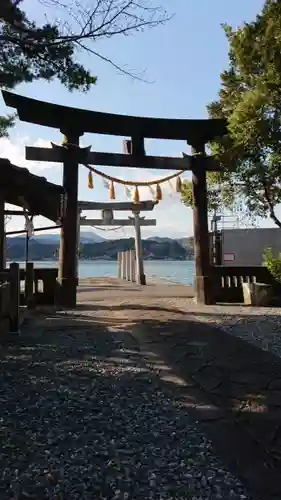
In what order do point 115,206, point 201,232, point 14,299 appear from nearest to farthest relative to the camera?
point 14,299, point 201,232, point 115,206

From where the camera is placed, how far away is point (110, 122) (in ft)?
33.4

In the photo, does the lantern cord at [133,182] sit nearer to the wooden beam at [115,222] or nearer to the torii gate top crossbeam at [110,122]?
the torii gate top crossbeam at [110,122]

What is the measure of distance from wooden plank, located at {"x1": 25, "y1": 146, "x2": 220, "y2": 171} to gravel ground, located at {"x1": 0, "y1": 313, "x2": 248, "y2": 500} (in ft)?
18.0

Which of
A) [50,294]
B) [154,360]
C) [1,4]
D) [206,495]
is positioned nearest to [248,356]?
[154,360]

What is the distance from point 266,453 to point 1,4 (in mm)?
4216

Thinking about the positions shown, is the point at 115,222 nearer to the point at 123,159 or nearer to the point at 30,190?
the point at 123,159

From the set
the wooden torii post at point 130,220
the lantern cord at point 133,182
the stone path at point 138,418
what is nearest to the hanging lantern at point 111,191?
the lantern cord at point 133,182

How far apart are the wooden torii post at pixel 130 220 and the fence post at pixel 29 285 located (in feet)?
29.5

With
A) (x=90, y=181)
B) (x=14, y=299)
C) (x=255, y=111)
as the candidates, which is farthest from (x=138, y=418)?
(x=90, y=181)

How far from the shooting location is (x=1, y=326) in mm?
6203

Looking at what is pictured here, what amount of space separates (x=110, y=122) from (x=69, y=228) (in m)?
2.47

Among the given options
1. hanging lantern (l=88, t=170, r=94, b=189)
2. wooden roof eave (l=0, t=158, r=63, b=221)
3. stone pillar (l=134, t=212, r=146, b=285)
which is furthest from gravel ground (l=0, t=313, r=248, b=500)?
stone pillar (l=134, t=212, r=146, b=285)

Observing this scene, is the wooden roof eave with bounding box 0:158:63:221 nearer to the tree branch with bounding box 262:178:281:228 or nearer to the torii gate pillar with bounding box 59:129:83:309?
the torii gate pillar with bounding box 59:129:83:309

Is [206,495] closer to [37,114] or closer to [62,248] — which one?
[62,248]
